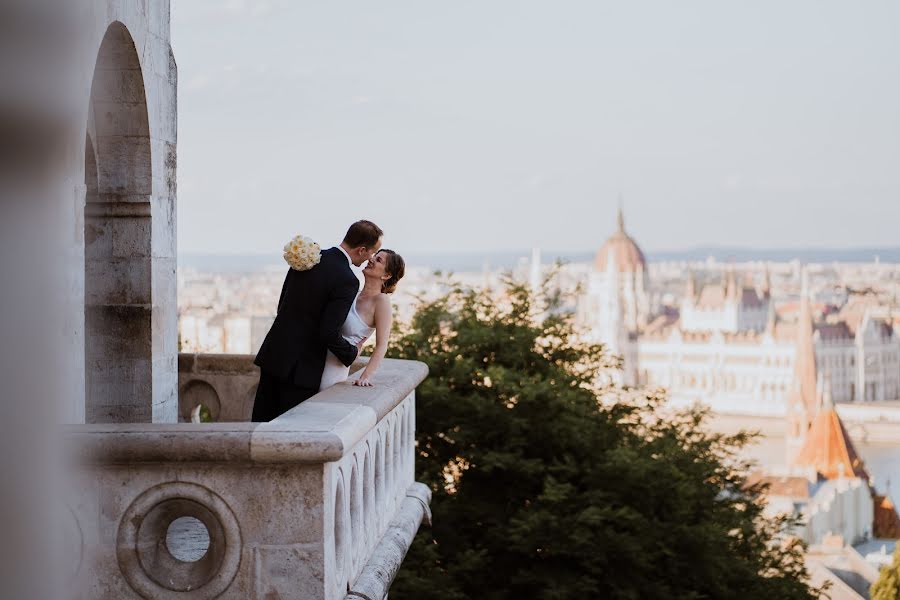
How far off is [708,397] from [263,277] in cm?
5754

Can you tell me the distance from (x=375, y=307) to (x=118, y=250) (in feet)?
4.39

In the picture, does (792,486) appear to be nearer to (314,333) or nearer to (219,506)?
(314,333)

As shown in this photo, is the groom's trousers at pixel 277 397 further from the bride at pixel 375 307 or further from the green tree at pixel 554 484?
the green tree at pixel 554 484

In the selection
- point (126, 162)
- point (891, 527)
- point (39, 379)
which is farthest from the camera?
point (891, 527)

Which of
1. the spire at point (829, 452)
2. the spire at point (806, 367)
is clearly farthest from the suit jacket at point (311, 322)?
the spire at point (806, 367)

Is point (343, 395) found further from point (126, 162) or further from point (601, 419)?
point (601, 419)

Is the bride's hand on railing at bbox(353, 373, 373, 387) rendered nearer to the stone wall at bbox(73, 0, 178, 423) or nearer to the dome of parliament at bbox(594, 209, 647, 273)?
the stone wall at bbox(73, 0, 178, 423)

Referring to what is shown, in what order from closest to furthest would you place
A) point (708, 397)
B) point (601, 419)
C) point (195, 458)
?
point (195, 458) → point (601, 419) → point (708, 397)

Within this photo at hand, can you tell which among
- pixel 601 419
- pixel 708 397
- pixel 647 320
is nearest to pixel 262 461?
pixel 601 419

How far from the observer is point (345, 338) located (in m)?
4.99

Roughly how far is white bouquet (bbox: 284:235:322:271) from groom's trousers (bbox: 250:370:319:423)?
17.2 inches

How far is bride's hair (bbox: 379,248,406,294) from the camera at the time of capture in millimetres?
5191

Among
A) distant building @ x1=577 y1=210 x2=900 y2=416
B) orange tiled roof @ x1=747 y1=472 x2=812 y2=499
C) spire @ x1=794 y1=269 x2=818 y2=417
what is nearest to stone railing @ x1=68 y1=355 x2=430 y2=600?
orange tiled roof @ x1=747 y1=472 x2=812 y2=499

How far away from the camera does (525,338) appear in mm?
15383
